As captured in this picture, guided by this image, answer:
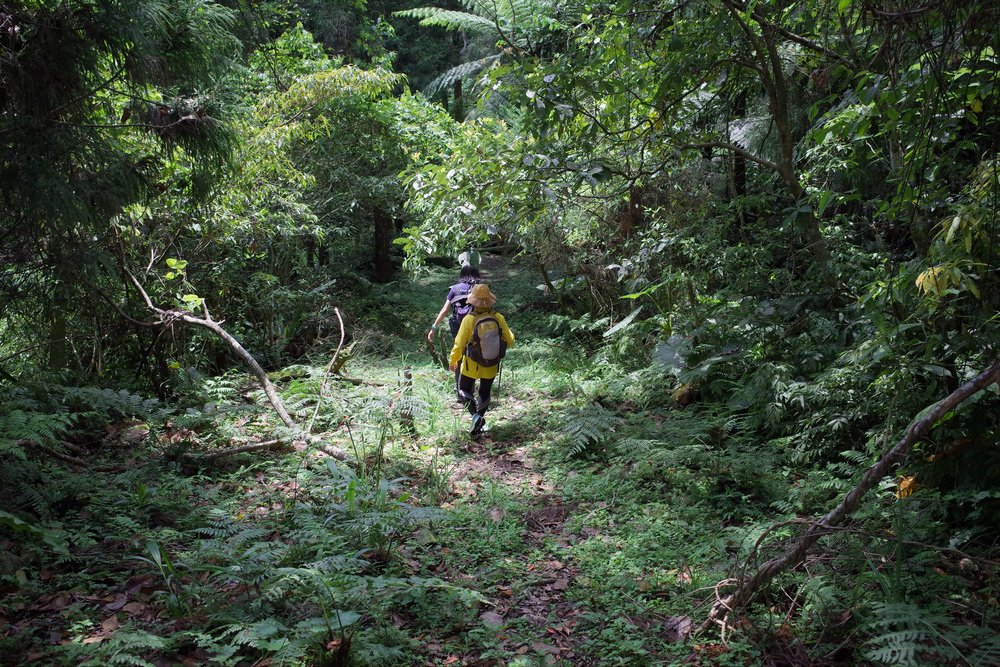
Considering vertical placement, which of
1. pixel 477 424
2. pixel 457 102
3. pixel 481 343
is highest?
pixel 457 102

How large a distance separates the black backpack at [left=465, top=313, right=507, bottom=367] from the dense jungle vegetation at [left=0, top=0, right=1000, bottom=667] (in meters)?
0.84

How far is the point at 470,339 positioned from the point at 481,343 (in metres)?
0.15

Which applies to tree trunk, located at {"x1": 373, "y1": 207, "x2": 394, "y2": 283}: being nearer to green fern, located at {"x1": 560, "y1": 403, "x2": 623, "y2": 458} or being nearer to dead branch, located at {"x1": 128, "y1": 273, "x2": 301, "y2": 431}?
dead branch, located at {"x1": 128, "y1": 273, "x2": 301, "y2": 431}

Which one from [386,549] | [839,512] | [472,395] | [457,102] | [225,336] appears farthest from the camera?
[457,102]

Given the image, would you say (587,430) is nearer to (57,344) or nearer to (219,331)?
(219,331)

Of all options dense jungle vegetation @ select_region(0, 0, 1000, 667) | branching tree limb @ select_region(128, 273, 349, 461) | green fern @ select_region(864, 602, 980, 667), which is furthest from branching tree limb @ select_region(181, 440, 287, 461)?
green fern @ select_region(864, 602, 980, 667)

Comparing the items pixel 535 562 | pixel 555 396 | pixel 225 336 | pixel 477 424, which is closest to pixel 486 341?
pixel 477 424

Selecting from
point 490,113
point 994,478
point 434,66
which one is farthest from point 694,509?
point 434,66

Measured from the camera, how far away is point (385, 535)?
14.2 feet

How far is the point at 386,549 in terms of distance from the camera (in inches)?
167

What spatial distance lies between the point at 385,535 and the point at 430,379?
493 centimetres

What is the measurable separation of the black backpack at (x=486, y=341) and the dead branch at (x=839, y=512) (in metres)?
3.96

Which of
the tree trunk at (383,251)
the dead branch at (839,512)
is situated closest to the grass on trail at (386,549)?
the dead branch at (839,512)

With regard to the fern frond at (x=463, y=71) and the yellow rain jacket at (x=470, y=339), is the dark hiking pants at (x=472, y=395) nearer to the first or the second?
the yellow rain jacket at (x=470, y=339)
